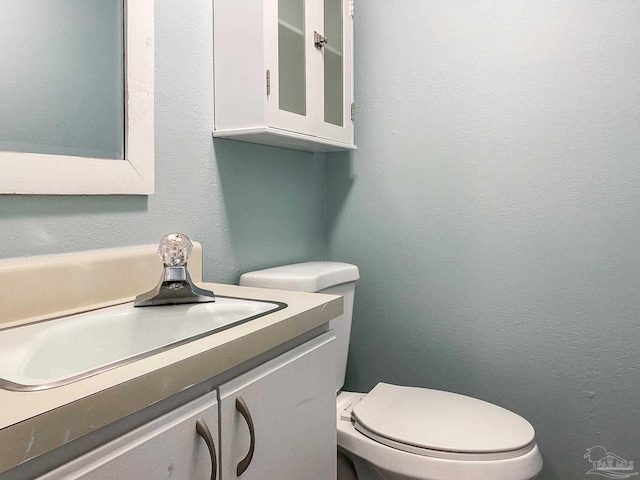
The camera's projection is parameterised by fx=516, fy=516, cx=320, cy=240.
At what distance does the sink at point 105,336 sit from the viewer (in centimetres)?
70

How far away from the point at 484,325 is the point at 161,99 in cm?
118

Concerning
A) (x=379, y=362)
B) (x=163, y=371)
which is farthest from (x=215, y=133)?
(x=379, y=362)

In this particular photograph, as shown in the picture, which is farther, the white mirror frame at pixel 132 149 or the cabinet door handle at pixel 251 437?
the white mirror frame at pixel 132 149

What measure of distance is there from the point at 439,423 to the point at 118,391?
0.93 m

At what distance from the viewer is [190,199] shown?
127cm

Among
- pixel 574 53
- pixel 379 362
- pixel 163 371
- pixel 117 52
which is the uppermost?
pixel 574 53

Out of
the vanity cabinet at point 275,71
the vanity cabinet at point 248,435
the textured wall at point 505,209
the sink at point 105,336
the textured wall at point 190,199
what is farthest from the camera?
the textured wall at point 505,209

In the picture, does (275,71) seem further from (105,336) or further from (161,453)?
(161,453)

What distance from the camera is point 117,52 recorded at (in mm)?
1080

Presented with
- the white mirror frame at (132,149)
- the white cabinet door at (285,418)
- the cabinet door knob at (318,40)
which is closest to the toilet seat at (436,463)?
the white cabinet door at (285,418)

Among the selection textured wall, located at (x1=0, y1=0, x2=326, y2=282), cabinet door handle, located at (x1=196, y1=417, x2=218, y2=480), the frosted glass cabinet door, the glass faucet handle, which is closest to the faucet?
the glass faucet handle

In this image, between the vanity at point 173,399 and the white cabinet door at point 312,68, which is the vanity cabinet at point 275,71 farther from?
the vanity at point 173,399

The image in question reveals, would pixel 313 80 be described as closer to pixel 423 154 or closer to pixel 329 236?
pixel 423 154

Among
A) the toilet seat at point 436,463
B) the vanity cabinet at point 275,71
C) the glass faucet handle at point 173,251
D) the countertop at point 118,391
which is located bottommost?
the toilet seat at point 436,463
